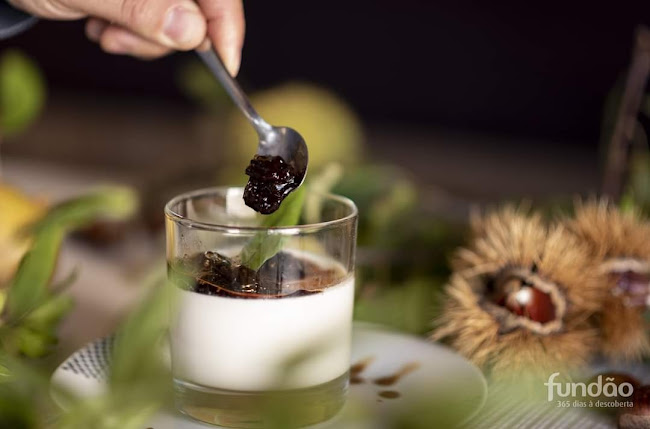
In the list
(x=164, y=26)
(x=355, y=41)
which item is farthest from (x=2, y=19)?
(x=355, y=41)

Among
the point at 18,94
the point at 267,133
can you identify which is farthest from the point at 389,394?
the point at 18,94

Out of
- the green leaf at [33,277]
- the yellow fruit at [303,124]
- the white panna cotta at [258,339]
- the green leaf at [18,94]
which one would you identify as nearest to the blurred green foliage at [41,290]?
the green leaf at [33,277]

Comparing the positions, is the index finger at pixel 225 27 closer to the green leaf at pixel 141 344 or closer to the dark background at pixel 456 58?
the green leaf at pixel 141 344

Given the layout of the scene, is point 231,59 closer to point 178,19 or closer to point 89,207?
point 178,19

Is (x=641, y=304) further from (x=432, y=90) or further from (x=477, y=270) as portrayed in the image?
(x=432, y=90)

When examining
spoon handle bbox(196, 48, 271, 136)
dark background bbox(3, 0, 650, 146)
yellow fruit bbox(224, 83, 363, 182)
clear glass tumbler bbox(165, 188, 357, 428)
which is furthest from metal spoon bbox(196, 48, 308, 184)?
dark background bbox(3, 0, 650, 146)

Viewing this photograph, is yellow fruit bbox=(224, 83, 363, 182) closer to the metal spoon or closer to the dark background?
the metal spoon
